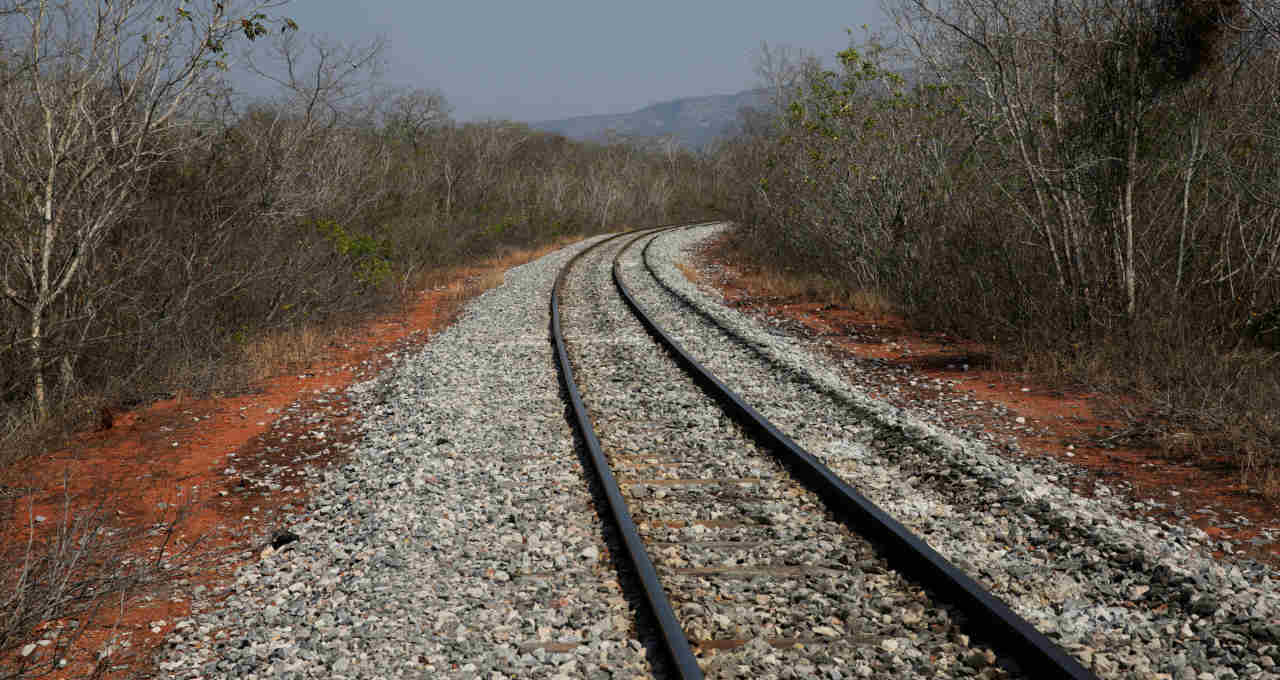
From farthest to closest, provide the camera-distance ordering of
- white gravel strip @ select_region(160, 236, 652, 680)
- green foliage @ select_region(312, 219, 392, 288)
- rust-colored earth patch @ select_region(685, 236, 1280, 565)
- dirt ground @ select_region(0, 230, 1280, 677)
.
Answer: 1. green foliage @ select_region(312, 219, 392, 288)
2. rust-colored earth patch @ select_region(685, 236, 1280, 565)
3. dirt ground @ select_region(0, 230, 1280, 677)
4. white gravel strip @ select_region(160, 236, 652, 680)

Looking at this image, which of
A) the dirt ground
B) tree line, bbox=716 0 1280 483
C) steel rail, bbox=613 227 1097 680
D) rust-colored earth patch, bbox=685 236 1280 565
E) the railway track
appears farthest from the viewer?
tree line, bbox=716 0 1280 483

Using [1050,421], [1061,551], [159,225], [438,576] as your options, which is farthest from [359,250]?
[1061,551]

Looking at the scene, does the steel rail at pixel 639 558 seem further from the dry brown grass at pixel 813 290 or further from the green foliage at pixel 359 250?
the dry brown grass at pixel 813 290

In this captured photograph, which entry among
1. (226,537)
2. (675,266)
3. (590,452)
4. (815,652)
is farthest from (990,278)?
(675,266)

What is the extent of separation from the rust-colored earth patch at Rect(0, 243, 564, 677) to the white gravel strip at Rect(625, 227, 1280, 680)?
4281mm

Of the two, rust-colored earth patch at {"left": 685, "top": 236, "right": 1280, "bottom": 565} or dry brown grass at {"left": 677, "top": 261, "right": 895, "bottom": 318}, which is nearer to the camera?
rust-colored earth patch at {"left": 685, "top": 236, "right": 1280, "bottom": 565}

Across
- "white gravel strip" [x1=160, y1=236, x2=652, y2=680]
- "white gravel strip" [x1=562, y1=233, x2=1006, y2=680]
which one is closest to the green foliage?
"white gravel strip" [x1=160, y1=236, x2=652, y2=680]

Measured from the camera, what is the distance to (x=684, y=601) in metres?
4.16

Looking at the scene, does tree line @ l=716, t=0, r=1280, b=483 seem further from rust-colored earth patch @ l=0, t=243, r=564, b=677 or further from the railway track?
rust-colored earth patch @ l=0, t=243, r=564, b=677

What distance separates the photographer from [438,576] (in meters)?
4.61

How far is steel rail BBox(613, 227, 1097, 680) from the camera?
3438 mm

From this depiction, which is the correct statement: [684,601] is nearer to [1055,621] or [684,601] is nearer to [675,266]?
[1055,621]

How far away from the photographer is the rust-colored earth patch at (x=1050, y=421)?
531 centimetres

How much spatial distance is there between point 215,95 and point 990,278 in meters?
10.2
